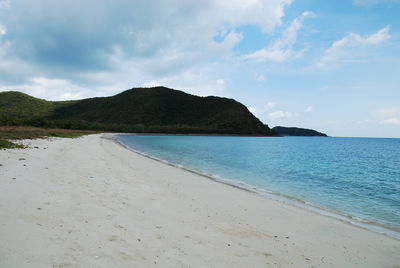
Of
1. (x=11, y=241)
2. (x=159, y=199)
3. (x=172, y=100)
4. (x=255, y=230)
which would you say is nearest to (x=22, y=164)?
(x=159, y=199)

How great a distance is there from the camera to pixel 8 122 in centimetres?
6125

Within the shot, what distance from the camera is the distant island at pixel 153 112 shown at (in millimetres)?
137125

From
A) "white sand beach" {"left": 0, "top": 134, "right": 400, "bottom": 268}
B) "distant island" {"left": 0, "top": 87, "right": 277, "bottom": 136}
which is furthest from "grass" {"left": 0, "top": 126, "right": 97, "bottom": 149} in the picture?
"distant island" {"left": 0, "top": 87, "right": 277, "bottom": 136}

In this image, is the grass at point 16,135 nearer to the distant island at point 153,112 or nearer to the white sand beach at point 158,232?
the white sand beach at point 158,232

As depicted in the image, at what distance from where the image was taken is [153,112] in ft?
507

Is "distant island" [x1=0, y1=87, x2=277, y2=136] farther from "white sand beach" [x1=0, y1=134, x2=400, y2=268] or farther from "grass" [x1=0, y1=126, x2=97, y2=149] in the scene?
"white sand beach" [x1=0, y1=134, x2=400, y2=268]

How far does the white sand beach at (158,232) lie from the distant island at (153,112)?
114m

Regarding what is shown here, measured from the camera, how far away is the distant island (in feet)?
450

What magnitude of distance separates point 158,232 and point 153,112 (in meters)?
152

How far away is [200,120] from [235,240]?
513 ft

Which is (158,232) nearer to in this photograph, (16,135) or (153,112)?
(16,135)

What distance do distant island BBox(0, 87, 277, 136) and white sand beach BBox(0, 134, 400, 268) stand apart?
114m

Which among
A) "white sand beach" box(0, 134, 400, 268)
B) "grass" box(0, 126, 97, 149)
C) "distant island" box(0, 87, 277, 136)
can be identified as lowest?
"white sand beach" box(0, 134, 400, 268)

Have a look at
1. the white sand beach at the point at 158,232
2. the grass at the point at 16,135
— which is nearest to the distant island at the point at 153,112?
the grass at the point at 16,135
